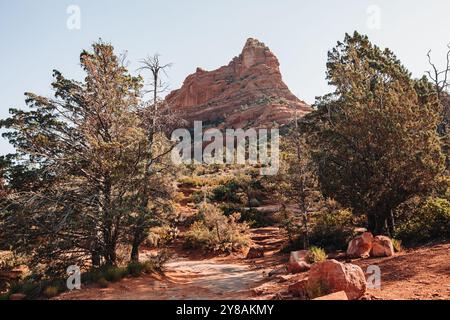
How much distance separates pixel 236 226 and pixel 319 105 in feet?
26.9

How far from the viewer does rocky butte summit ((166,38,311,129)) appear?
256 ft

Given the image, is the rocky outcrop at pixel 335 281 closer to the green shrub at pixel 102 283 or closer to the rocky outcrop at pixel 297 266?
the rocky outcrop at pixel 297 266

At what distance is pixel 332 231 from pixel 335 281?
385 inches

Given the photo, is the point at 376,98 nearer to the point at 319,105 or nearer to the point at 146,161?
the point at 319,105

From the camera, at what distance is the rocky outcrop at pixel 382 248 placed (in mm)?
11484

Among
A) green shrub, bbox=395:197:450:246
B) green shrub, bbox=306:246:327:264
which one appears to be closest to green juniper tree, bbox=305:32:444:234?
green shrub, bbox=395:197:450:246

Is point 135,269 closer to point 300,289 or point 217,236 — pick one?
point 300,289

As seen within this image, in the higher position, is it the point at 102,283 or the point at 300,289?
the point at 300,289

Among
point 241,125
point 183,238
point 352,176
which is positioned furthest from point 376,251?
point 241,125

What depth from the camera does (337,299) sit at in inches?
232

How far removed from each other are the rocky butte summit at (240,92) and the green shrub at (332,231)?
55.5 metres

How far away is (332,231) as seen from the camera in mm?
16125

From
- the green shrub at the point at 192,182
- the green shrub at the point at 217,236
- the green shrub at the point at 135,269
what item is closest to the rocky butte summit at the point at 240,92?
the green shrub at the point at 192,182

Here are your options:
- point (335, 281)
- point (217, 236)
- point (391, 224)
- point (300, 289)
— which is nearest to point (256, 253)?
point (217, 236)
